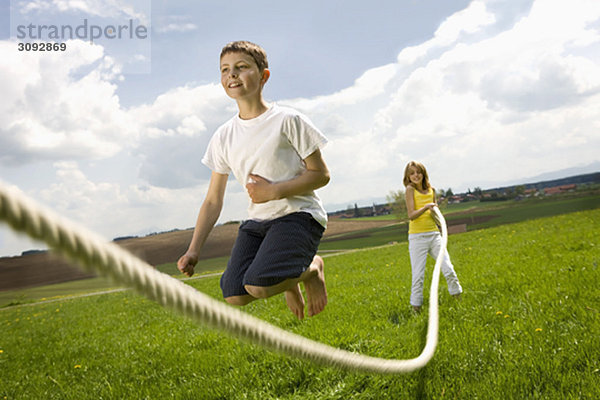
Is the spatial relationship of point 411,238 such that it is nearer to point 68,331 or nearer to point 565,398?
point 565,398

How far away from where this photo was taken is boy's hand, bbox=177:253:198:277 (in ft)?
8.92

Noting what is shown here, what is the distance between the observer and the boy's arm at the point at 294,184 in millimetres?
2562

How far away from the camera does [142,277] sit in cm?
109

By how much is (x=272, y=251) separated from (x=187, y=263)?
0.58 metres

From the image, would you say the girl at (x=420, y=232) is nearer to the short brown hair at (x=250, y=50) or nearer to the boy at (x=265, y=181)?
the boy at (x=265, y=181)

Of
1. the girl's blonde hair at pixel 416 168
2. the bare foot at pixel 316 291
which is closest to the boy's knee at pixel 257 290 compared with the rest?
the bare foot at pixel 316 291

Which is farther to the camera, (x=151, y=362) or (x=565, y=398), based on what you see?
(x=151, y=362)

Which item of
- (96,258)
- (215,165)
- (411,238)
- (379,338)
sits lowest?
(379,338)

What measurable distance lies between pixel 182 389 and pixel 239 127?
2128mm

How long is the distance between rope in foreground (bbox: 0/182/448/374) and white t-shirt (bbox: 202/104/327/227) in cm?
114

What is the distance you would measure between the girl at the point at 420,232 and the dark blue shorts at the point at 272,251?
92.6 inches

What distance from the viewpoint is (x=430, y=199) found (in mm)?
5230

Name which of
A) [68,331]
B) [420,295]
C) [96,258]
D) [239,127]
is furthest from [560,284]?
[68,331]

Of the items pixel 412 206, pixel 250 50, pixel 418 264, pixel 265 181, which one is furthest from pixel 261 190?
pixel 412 206
